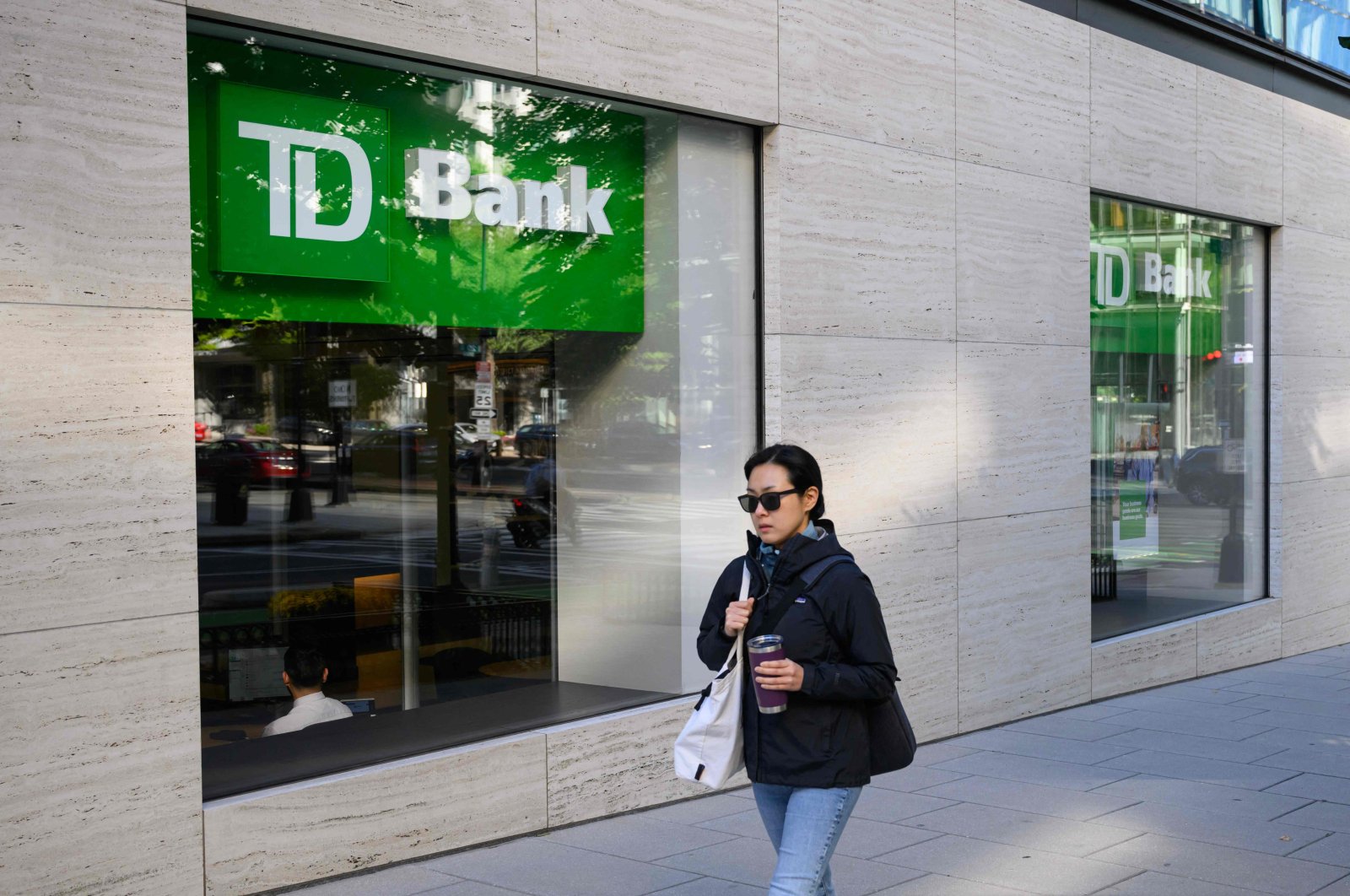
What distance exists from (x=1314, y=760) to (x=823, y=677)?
5.68 m

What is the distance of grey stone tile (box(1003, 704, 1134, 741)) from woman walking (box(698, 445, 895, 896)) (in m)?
5.43

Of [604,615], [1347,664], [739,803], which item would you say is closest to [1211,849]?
[739,803]

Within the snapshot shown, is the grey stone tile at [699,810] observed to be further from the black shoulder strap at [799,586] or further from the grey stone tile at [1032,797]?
the black shoulder strap at [799,586]

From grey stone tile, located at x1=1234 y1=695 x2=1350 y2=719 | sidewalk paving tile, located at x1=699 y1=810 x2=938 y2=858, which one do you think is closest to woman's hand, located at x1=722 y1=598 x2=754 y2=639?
sidewalk paving tile, located at x1=699 y1=810 x2=938 y2=858

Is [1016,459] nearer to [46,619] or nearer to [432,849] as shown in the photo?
[432,849]

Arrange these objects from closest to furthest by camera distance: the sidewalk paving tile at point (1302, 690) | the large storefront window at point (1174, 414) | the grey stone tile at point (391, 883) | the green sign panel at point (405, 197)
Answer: the grey stone tile at point (391, 883), the green sign panel at point (405, 197), the sidewalk paving tile at point (1302, 690), the large storefront window at point (1174, 414)

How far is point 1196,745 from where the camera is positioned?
8.76 m

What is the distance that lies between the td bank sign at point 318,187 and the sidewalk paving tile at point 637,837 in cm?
279

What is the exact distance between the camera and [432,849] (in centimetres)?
627

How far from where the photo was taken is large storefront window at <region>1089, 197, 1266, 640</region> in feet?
35.5

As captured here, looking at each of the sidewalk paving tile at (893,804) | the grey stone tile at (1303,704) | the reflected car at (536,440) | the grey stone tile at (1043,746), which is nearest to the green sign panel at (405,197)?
the reflected car at (536,440)

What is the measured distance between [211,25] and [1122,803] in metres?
5.72

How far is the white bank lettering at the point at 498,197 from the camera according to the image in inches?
261

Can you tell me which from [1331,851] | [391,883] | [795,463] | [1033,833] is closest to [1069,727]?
[1033,833]
